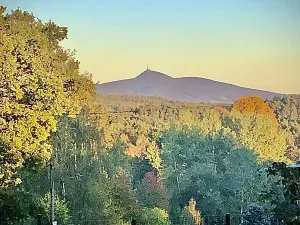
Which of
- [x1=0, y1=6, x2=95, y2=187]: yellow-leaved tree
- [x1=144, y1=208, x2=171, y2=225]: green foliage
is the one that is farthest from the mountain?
[x1=0, y1=6, x2=95, y2=187]: yellow-leaved tree

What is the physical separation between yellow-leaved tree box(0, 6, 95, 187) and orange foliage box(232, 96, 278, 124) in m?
8.43

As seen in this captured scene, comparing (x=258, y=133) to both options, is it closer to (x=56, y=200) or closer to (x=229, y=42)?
(x=229, y=42)

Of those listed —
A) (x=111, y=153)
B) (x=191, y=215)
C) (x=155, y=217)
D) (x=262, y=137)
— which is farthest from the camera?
(x=262, y=137)

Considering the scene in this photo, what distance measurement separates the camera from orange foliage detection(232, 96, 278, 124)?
59.3ft

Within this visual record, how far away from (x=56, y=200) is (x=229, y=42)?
5.85 metres

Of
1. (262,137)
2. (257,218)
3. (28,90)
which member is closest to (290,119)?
(262,137)

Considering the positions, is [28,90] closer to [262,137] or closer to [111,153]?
[111,153]

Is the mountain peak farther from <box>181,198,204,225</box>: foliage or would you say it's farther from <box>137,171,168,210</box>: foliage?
<box>181,198,204,225</box>: foliage

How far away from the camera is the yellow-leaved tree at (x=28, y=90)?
9047mm

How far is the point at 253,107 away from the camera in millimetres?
18391

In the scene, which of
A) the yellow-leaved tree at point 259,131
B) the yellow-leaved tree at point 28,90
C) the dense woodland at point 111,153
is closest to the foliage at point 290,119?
the dense woodland at point 111,153

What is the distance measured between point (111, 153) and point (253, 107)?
7214 millimetres

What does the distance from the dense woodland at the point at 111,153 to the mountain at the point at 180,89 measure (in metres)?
0.39

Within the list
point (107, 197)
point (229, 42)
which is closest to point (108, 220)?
point (107, 197)
